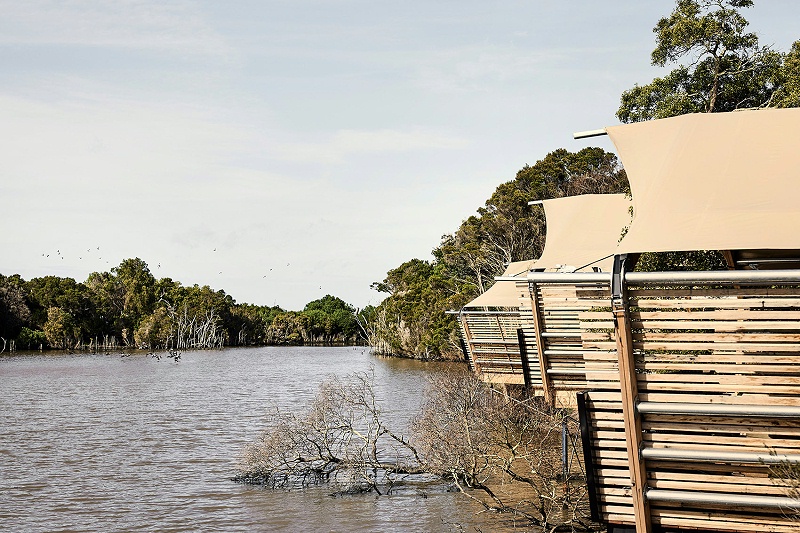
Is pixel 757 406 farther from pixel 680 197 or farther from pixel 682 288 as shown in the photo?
pixel 680 197

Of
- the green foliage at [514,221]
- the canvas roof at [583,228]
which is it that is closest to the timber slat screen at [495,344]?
the canvas roof at [583,228]

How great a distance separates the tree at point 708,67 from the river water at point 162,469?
10752mm

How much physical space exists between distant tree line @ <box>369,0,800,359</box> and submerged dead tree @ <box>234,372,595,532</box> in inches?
144

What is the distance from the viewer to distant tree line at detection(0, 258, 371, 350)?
8694 cm

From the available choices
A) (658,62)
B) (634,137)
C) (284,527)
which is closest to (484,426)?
(284,527)

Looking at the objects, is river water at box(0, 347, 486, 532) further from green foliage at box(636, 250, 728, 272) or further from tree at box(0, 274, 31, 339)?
tree at box(0, 274, 31, 339)

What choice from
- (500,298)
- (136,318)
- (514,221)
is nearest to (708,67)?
(500,298)

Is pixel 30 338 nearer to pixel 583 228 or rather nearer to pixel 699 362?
pixel 583 228

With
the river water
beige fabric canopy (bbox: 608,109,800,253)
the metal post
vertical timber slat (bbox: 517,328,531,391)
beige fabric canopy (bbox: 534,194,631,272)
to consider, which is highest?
beige fabric canopy (bbox: 534,194,631,272)

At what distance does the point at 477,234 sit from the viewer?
143ft

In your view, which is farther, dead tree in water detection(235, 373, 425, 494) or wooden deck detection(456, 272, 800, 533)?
dead tree in water detection(235, 373, 425, 494)

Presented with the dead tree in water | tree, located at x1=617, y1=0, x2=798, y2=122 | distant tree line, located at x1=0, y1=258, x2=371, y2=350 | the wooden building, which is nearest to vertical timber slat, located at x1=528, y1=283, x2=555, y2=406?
the wooden building

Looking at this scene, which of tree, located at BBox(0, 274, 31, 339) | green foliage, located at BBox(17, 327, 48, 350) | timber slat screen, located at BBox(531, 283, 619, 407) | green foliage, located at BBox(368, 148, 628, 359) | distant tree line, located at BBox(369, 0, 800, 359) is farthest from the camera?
green foliage, located at BBox(17, 327, 48, 350)

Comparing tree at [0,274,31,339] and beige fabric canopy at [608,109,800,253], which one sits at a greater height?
tree at [0,274,31,339]
